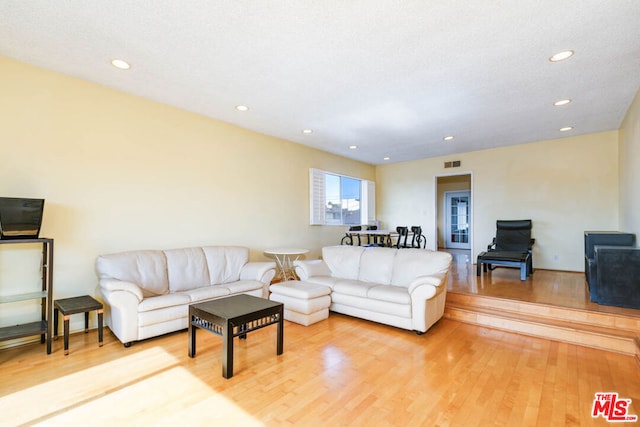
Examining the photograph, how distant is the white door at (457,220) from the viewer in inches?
409

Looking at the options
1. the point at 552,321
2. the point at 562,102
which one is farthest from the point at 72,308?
the point at 562,102

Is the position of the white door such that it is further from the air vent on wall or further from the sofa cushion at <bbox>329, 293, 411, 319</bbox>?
the sofa cushion at <bbox>329, 293, 411, 319</bbox>

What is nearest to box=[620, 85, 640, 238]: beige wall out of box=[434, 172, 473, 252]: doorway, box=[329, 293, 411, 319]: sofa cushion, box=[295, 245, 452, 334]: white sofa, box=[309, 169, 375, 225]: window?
box=[295, 245, 452, 334]: white sofa

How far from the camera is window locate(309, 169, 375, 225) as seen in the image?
652 centimetres

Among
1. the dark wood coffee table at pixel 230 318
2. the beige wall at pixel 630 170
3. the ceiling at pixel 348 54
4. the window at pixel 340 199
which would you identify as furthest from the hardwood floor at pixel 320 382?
the window at pixel 340 199

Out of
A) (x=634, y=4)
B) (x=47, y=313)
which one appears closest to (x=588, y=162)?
(x=634, y=4)

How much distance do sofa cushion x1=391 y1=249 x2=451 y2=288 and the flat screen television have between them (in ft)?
13.2

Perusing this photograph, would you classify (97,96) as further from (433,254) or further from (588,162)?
(588,162)

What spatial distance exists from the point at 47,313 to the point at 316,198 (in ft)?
15.1

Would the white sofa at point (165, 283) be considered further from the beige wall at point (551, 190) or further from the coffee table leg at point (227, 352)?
the beige wall at point (551, 190)

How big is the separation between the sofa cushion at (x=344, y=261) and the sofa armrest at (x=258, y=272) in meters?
0.92

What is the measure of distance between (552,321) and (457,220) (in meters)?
7.49

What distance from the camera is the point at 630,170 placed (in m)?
4.32

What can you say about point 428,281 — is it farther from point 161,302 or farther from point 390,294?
point 161,302
